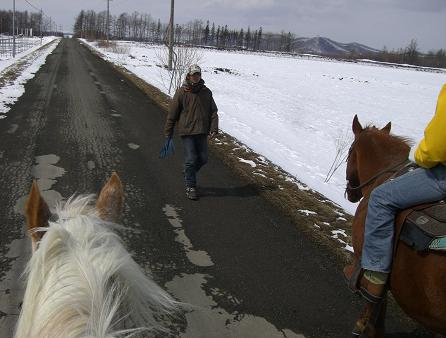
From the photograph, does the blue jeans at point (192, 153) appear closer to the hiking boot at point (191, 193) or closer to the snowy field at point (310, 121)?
the hiking boot at point (191, 193)

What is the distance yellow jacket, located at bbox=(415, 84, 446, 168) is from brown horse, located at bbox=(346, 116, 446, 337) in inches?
15.9

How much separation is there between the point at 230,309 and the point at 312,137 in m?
9.88

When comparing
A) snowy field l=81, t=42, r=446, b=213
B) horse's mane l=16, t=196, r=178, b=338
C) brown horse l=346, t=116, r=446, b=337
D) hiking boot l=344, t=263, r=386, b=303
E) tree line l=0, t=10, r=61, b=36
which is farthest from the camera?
tree line l=0, t=10, r=61, b=36

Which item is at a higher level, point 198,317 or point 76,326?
point 76,326

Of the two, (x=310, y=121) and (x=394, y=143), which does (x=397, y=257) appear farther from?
(x=310, y=121)

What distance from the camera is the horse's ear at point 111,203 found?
164 cm

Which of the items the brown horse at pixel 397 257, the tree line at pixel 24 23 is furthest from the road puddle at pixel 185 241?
the tree line at pixel 24 23

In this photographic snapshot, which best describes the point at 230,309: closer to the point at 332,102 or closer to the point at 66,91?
the point at 66,91

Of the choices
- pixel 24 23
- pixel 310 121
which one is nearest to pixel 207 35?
pixel 24 23

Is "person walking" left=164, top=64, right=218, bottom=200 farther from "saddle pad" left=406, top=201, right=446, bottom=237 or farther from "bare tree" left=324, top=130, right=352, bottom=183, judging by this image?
"saddle pad" left=406, top=201, right=446, bottom=237

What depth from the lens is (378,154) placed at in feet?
9.88

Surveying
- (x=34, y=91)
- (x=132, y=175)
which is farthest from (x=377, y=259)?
(x=34, y=91)

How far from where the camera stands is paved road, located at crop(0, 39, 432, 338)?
10.3 ft

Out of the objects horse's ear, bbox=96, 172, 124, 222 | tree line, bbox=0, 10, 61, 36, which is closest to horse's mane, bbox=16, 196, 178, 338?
horse's ear, bbox=96, 172, 124, 222
